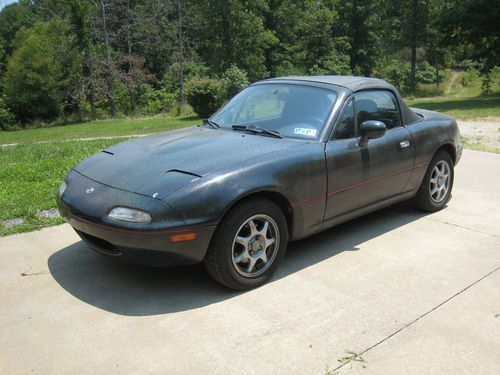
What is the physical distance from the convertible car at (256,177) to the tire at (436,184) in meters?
0.03

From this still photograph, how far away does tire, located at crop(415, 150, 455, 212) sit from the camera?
206 inches

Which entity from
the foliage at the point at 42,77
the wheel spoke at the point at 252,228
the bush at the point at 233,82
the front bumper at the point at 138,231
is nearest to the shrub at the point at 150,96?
the foliage at the point at 42,77

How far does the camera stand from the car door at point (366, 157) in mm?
4113

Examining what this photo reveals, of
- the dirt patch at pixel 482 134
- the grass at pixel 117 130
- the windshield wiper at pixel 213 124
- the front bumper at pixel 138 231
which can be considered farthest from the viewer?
the grass at pixel 117 130

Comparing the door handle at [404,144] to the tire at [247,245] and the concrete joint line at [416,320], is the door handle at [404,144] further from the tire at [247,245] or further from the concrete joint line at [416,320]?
the tire at [247,245]

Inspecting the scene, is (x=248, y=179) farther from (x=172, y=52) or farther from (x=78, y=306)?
(x=172, y=52)

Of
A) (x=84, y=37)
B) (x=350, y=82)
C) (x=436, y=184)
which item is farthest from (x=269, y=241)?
(x=84, y=37)

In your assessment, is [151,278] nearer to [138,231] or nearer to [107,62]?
[138,231]

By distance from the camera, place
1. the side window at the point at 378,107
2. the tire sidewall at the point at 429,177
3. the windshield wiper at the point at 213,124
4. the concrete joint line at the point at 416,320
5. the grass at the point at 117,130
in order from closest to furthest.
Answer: the concrete joint line at the point at 416,320
the side window at the point at 378,107
the windshield wiper at the point at 213,124
the tire sidewall at the point at 429,177
the grass at the point at 117,130

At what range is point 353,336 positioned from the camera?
302 centimetres

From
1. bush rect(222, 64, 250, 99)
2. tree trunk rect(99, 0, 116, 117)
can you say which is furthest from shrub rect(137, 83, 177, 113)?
bush rect(222, 64, 250, 99)

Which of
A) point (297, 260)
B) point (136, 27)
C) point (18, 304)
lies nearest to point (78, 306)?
point (18, 304)

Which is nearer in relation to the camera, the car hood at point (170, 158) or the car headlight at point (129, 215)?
the car headlight at point (129, 215)

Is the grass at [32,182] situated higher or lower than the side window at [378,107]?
lower
